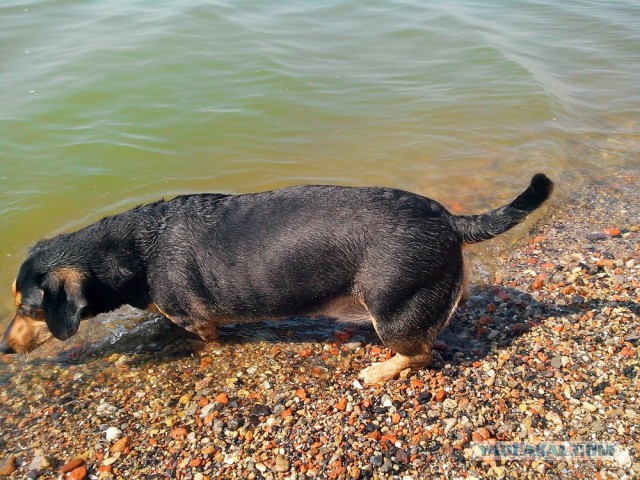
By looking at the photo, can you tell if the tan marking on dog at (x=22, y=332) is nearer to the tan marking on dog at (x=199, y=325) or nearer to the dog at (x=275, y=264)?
the dog at (x=275, y=264)

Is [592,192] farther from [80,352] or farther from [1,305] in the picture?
[1,305]

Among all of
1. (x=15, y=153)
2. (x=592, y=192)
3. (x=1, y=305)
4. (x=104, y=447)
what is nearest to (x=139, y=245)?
(x=104, y=447)

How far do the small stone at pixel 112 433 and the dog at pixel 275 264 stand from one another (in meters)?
0.80

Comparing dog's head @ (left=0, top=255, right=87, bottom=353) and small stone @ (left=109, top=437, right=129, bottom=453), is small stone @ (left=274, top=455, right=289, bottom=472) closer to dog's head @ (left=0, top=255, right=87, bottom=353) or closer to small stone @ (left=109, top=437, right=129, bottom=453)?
small stone @ (left=109, top=437, right=129, bottom=453)

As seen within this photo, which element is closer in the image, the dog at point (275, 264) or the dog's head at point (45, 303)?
the dog at point (275, 264)

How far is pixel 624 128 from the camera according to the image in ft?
28.0

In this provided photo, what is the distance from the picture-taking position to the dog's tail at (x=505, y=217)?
11.9 ft

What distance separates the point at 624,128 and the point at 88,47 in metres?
9.95

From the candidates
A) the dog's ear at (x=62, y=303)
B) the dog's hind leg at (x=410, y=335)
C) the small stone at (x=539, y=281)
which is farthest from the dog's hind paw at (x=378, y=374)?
the dog's ear at (x=62, y=303)

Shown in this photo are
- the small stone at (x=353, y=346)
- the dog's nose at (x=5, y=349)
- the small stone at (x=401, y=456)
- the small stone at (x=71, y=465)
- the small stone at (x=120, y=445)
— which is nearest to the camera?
the small stone at (x=401, y=456)

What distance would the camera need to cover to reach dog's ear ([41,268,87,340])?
409cm

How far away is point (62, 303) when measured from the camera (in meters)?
4.14

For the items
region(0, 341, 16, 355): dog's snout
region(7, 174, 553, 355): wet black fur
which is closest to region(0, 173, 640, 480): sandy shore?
region(0, 341, 16, 355): dog's snout

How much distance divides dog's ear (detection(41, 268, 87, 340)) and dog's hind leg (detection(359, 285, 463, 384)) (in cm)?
223
